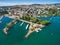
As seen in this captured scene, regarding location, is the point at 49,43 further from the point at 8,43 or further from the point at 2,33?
the point at 2,33

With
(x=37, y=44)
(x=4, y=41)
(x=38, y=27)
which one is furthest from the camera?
(x=38, y=27)

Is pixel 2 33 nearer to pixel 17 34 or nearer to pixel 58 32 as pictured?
pixel 17 34


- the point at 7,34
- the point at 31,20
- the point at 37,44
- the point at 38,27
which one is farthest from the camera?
the point at 31,20

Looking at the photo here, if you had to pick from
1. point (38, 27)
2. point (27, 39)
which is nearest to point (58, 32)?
point (38, 27)

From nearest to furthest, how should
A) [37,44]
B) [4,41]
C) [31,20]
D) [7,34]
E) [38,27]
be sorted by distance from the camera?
[37,44], [4,41], [7,34], [38,27], [31,20]

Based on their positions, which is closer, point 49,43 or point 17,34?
point 49,43

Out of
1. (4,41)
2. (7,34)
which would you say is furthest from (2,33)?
(4,41)

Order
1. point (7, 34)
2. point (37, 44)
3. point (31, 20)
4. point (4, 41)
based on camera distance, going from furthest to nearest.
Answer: point (31, 20), point (7, 34), point (4, 41), point (37, 44)

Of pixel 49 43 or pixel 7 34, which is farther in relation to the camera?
pixel 7 34
